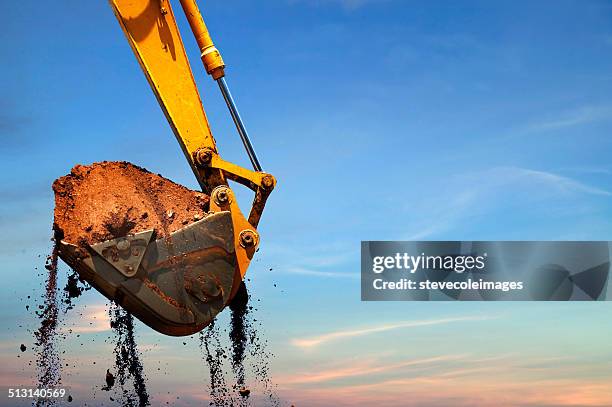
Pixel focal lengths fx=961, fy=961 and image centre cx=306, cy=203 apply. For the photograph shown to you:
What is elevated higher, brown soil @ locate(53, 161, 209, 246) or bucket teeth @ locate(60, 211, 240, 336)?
brown soil @ locate(53, 161, 209, 246)

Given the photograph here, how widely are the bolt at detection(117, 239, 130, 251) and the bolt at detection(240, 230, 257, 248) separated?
52.5 inches

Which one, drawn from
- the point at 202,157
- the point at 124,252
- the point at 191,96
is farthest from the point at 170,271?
the point at 191,96

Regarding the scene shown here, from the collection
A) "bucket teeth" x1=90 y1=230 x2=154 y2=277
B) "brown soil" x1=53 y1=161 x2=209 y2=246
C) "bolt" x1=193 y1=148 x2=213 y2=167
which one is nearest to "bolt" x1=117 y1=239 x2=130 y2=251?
"bucket teeth" x1=90 y1=230 x2=154 y2=277

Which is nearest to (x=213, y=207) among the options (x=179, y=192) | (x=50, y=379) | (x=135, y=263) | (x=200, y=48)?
(x=179, y=192)

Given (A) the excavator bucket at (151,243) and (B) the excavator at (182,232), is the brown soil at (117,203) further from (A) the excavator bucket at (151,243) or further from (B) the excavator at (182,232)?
(B) the excavator at (182,232)

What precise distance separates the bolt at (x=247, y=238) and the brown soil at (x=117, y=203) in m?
0.52

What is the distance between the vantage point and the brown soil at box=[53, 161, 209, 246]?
10.2m

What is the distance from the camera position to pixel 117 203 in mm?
10344

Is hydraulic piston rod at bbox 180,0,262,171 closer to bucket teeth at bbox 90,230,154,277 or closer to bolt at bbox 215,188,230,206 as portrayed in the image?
bolt at bbox 215,188,230,206

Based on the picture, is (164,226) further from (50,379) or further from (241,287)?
(50,379)

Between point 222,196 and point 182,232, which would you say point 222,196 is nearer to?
point 222,196

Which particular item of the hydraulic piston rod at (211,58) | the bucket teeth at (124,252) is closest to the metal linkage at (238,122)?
the hydraulic piston rod at (211,58)

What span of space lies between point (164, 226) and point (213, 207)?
0.64m

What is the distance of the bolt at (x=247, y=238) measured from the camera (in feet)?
35.4
